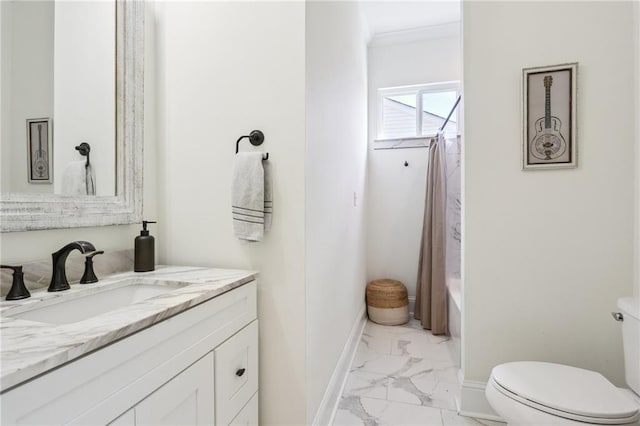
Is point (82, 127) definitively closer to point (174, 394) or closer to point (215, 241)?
point (215, 241)

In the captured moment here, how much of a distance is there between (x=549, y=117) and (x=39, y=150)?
224cm

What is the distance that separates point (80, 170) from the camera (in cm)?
116

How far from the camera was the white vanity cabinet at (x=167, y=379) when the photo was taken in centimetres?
57

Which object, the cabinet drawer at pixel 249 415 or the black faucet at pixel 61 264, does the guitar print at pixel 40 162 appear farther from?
the cabinet drawer at pixel 249 415

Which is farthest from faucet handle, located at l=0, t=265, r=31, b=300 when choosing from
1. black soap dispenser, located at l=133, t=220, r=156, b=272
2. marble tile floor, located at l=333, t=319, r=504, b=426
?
marble tile floor, located at l=333, t=319, r=504, b=426

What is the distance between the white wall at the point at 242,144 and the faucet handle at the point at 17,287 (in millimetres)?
603

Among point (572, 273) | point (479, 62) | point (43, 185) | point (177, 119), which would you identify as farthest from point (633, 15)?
point (43, 185)

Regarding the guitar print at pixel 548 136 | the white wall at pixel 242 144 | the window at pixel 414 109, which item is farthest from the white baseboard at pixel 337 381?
the window at pixel 414 109

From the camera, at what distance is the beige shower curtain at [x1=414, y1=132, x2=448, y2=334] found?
2.74 m

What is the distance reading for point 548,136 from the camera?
164 centimetres

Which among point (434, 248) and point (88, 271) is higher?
point (88, 271)

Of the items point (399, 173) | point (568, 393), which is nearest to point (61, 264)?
point (568, 393)

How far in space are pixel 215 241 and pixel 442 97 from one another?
282 cm

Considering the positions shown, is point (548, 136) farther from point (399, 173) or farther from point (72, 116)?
point (72, 116)
